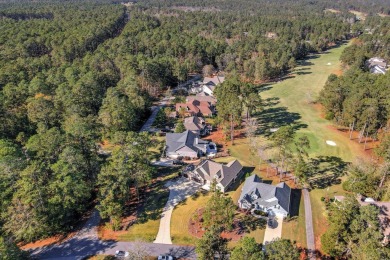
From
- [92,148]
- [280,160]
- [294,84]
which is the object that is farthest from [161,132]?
[294,84]

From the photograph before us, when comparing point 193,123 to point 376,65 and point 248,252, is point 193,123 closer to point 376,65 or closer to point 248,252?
point 248,252

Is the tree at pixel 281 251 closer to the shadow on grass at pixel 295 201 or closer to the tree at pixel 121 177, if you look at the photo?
the shadow on grass at pixel 295 201

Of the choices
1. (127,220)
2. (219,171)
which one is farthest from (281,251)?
(127,220)

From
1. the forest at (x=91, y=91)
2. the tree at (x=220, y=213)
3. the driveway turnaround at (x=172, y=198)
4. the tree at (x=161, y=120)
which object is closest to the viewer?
the tree at (x=220, y=213)

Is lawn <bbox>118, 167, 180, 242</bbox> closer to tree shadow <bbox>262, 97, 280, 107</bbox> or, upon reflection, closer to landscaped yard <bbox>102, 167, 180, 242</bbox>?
landscaped yard <bbox>102, 167, 180, 242</bbox>

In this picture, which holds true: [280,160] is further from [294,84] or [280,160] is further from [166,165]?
[294,84]

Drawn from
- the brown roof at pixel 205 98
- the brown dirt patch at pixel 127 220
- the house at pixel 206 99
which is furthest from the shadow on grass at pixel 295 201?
the brown roof at pixel 205 98

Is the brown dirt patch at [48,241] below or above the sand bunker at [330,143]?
below

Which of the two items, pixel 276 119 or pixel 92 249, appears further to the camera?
pixel 276 119
